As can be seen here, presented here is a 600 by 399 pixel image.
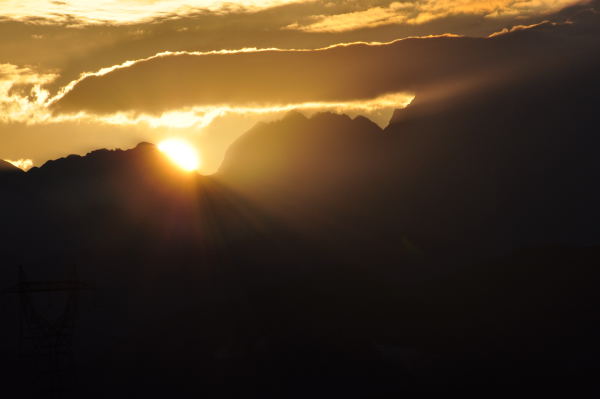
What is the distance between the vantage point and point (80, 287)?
170250 mm

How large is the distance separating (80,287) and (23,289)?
10251mm

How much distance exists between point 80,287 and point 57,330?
9180 millimetres

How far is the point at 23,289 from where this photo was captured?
16862 centimetres

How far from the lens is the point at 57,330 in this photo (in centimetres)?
17062

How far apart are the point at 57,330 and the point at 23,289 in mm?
9924
